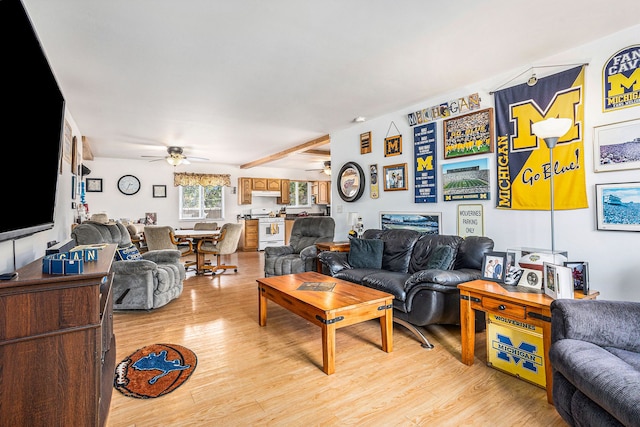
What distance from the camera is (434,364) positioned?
2.39m

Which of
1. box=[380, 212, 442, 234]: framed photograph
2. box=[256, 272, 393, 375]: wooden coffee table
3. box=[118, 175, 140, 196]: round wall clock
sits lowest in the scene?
box=[256, 272, 393, 375]: wooden coffee table

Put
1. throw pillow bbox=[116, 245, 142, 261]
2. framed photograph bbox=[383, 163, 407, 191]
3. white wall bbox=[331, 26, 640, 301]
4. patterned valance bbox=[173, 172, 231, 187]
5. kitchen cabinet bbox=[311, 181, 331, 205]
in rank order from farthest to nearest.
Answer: kitchen cabinet bbox=[311, 181, 331, 205]
patterned valance bbox=[173, 172, 231, 187]
framed photograph bbox=[383, 163, 407, 191]
throw pillow bbox=[116, 245, 142, 261]
white wall bbox=[331, 26, 640, 301]

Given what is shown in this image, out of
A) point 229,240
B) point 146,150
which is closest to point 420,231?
point 229,240

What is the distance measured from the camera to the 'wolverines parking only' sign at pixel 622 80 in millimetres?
2326

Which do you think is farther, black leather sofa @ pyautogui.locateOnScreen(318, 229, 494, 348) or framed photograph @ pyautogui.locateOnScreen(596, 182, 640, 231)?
black leather sofa @ pyautogui.locateOnScreen(318, 229, 494, 348)

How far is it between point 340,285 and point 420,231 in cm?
147

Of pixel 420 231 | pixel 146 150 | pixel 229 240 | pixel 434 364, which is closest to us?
pixel 434 364

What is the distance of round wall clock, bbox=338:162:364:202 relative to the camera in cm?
482

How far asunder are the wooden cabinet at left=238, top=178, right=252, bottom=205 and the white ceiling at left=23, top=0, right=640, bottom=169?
4.66 meters

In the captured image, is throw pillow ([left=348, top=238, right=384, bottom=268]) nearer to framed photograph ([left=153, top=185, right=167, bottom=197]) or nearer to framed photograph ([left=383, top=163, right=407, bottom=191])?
framed photograph ([left=383, top=163, right=407, bottom=191])

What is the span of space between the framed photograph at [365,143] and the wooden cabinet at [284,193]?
499 centimetres

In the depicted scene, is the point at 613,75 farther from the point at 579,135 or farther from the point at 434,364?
the point at 434,364

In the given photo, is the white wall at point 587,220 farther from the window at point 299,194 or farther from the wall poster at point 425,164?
the window at point 299,194

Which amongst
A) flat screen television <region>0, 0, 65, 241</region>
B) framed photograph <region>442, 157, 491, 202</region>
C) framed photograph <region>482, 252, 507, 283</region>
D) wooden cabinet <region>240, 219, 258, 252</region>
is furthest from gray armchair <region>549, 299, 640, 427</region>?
wooden cabinet <region>240, 219, 258, 252</region>
